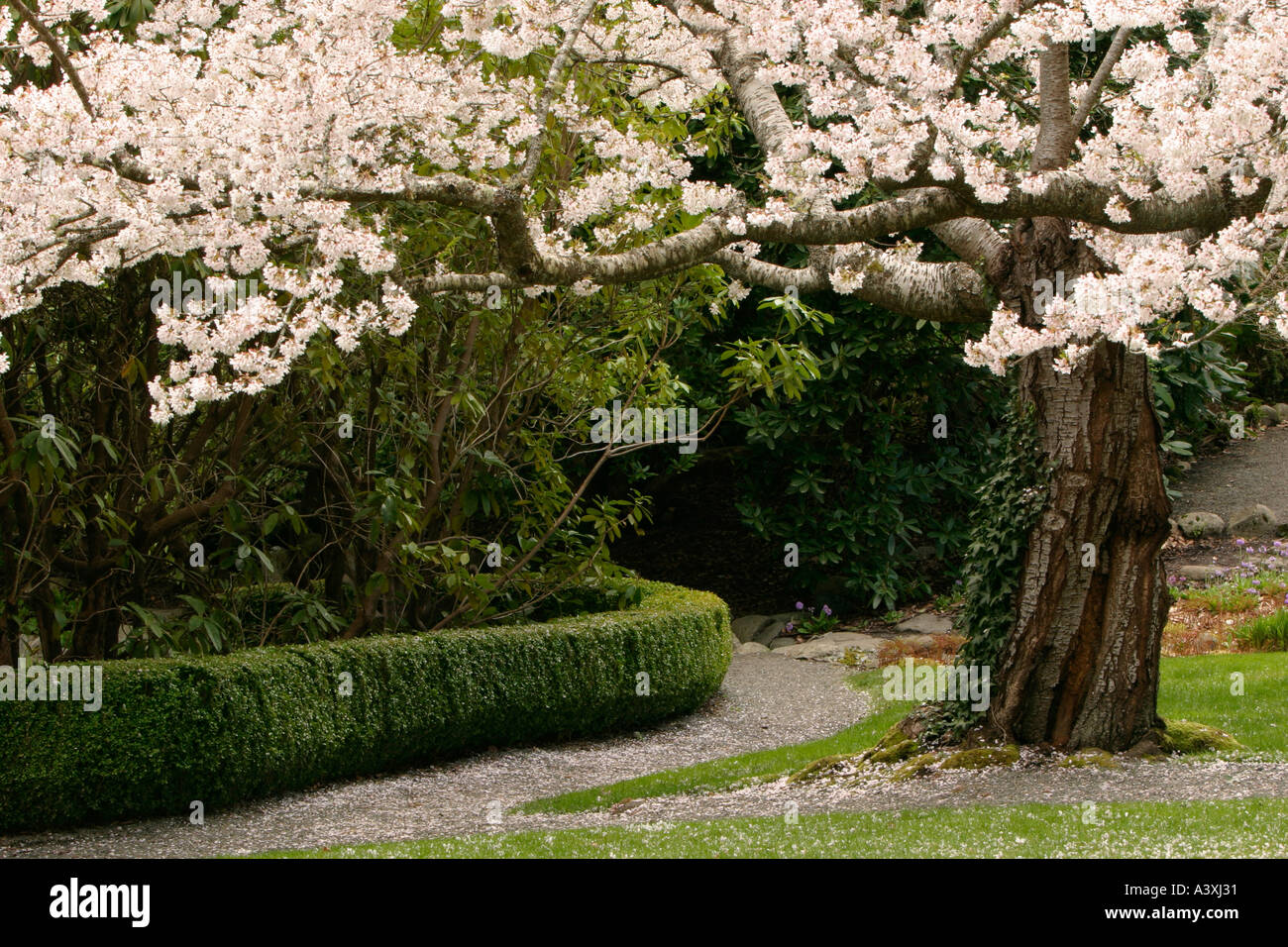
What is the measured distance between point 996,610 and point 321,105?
462cm

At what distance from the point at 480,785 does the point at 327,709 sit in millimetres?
1221

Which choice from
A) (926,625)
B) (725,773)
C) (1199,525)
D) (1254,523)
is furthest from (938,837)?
(1254,523)

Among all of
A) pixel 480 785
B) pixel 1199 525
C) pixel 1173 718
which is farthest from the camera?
pixel 1199 525

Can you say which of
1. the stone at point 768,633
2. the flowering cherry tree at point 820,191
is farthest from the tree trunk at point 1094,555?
the stone at point 768,633

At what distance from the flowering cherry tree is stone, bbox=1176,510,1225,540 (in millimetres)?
9096

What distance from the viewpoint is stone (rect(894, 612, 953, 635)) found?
535 inches

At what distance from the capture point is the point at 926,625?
45.1 ft

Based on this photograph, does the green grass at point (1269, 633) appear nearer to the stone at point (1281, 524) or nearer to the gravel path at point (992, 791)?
the stone at point (1281, 524)

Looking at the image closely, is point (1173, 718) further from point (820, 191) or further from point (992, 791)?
point (820, 191)

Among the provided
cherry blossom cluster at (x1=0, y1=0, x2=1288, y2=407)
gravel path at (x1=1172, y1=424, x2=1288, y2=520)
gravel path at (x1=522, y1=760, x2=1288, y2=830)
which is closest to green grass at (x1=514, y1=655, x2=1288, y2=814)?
gravel path at (x1=522, y1=760, x2=1288, y2=830)

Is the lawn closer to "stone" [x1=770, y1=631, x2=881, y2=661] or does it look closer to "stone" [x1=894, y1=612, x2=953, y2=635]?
"stone" [x1=770, y1=631, x2=881, y2=661]

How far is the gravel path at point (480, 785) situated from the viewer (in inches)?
265

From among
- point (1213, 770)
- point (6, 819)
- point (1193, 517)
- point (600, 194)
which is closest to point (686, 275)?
point (600, 194)

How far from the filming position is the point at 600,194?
7.63m
